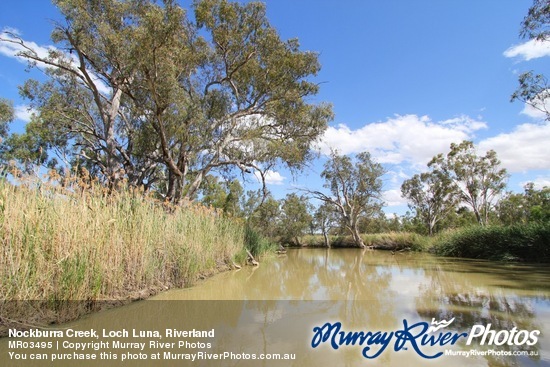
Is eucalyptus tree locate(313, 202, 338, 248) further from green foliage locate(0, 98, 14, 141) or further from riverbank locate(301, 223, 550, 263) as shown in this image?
green foliage locate(0, 98, 14, 141)

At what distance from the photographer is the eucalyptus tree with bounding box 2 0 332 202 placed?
31.2 feet

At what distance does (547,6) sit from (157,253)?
13.1 meters

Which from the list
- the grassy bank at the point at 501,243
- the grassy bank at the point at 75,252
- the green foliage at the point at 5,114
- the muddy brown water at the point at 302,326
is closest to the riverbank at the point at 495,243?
the grassy bank at the point at 501,243

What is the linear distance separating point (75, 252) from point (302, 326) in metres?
2.83

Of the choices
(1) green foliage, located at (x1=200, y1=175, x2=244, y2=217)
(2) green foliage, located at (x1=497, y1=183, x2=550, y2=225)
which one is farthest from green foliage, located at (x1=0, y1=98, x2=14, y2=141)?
(2) green foliage, located at (x1=497, y1=183, x2=550, y2=225)

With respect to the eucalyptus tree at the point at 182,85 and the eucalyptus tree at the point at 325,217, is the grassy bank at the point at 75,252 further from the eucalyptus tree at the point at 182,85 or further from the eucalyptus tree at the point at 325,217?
the eucalyptus tree at the point at 325,217

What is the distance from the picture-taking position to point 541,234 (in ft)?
38.4

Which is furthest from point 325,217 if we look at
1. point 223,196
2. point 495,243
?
point 495,243

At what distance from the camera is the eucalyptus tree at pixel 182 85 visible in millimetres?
9500

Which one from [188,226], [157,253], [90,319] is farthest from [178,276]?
[90,319]

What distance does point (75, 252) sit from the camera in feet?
12.3

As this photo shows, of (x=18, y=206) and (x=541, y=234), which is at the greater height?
(x=18, y=206)

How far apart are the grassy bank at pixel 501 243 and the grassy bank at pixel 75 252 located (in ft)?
41.7

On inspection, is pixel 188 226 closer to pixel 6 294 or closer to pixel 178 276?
pixel 178 276
